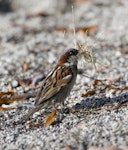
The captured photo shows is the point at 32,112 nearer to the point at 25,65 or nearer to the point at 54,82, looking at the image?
the point at 54,82

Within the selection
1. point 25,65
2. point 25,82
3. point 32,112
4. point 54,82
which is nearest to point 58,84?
point 54,82

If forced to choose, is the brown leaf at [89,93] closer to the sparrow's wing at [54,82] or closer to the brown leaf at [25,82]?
the sparrow's wing at [54,82]

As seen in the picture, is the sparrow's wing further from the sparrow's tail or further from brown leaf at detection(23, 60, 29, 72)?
brown leaf at detection(23, 60, 29, 72)

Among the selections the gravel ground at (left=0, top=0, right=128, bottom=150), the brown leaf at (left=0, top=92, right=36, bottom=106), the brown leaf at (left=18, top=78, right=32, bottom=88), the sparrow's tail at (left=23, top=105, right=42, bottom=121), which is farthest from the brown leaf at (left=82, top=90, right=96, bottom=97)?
the brown leaf at (left=18, top=78, right=32, bottom=88)

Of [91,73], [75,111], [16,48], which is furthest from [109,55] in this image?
[75,111]

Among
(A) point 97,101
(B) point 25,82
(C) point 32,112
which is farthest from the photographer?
(B) point 25,82

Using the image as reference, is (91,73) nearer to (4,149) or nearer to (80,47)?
(80,47)

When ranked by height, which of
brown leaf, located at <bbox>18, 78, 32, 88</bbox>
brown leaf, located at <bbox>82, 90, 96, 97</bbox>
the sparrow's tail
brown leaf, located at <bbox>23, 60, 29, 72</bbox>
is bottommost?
brown leaf, located at <bbox>18, 78, 32, 88</bbox>
